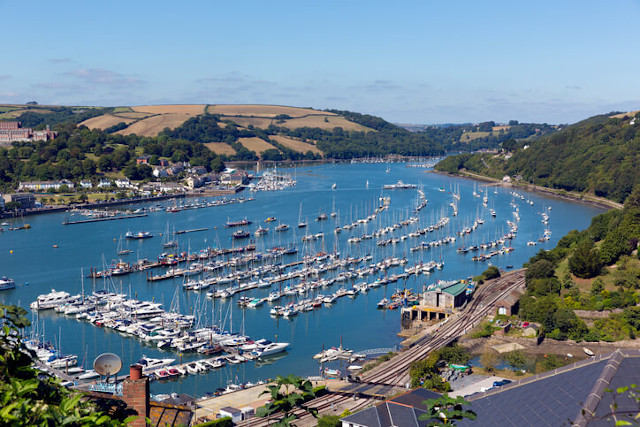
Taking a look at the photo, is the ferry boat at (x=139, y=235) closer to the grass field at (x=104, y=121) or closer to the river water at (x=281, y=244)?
the river water at (x=281, y=244)

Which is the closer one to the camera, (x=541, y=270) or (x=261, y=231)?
(x=541, y=270)

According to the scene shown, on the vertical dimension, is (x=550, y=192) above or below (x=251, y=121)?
below

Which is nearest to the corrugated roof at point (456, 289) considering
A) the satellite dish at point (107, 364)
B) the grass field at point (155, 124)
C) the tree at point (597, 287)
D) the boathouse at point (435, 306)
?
the boathouse at point (435, 306)

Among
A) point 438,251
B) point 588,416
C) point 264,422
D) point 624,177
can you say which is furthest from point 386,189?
point 588,416

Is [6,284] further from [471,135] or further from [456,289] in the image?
[471,135]

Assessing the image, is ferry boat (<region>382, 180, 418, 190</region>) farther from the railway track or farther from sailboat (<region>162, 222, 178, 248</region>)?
the railway track

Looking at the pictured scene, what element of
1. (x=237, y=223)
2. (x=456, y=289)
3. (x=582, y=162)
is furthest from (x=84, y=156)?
(x=456, y=289)

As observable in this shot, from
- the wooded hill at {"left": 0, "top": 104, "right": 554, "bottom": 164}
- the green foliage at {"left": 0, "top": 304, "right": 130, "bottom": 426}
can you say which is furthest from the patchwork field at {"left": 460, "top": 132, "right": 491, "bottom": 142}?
the green foliage at {"left": 0, "top": 304, "right": 130, "bottom": 426}

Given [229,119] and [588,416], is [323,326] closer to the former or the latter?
[588,416]
